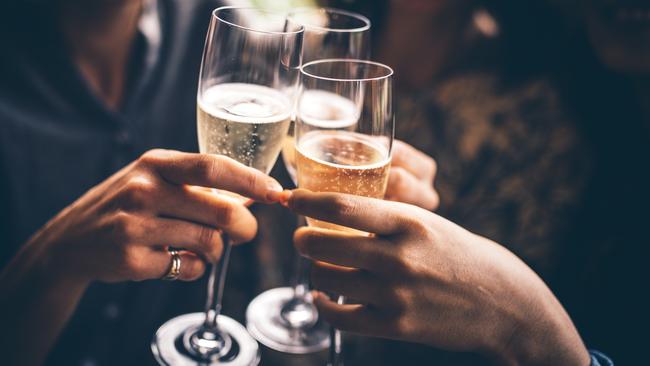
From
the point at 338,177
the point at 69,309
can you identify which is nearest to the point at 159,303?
the point at 69,309

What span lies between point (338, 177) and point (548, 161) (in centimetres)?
149

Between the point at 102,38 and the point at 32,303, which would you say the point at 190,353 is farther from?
the point at 102,38

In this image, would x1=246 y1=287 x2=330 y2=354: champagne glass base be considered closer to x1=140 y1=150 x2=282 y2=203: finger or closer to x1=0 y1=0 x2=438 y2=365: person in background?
x1=0 y1=0 x2=438 y2=365: person in background

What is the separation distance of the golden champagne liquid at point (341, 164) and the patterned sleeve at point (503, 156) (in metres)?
1.28

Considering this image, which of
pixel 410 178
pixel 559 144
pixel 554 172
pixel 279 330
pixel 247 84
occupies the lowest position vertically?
pixel 279 330

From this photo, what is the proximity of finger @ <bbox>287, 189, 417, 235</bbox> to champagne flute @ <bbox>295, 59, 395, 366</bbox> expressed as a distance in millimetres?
74

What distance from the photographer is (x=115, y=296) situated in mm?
1918

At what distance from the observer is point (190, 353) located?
1.28 metres

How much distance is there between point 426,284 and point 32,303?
2.98 ft

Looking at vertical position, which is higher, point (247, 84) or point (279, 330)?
point (247, 84)

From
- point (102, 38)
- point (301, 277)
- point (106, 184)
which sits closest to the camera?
point (106, 184)

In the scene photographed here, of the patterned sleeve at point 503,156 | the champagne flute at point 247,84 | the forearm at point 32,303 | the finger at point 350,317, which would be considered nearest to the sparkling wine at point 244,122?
the champagne flute at point 247,84

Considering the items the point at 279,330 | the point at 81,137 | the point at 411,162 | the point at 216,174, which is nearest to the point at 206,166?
the point at 216,174

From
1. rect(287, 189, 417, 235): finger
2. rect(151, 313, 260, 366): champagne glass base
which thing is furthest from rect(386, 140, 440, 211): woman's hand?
rect(151, 313, 260, 366): champagne glass base
